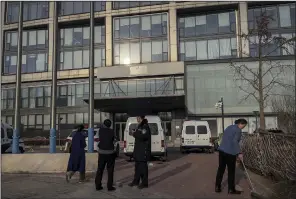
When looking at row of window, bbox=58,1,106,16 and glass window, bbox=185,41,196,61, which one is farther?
row of window, bbox=58,1,106,16

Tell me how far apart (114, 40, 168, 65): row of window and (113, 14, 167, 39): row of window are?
1096 mm

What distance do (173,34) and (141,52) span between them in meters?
4.49

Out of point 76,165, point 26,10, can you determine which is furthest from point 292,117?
point 26,10

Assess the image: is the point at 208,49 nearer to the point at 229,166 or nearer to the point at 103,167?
the point at 229,166

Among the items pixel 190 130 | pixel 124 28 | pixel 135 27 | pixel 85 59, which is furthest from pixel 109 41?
pixel 190 130

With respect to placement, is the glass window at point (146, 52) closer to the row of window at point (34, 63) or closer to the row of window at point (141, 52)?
the row of window at point (141, 52)

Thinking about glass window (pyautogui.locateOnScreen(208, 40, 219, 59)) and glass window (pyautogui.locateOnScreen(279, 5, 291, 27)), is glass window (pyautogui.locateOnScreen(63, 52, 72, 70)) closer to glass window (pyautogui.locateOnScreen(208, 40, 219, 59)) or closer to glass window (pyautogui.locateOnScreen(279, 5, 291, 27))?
glass window (pyautogui.locateOnScreen(208, 40, 219, 59))

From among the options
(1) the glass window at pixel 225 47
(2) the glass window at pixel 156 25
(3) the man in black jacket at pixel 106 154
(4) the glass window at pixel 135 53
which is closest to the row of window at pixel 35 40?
(4) the glass window at pixel 135 53

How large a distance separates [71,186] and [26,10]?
4436 centimetres

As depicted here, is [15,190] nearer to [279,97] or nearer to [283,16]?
[279,97]

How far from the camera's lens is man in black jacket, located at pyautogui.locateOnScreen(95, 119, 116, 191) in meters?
8.04

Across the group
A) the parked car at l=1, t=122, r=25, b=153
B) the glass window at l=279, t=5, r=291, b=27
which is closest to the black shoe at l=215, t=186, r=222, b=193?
the parked car at l=1, t=122, r=25, b=153

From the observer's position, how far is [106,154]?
812 cm

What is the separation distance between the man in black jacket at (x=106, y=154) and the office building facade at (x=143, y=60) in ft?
89.4
